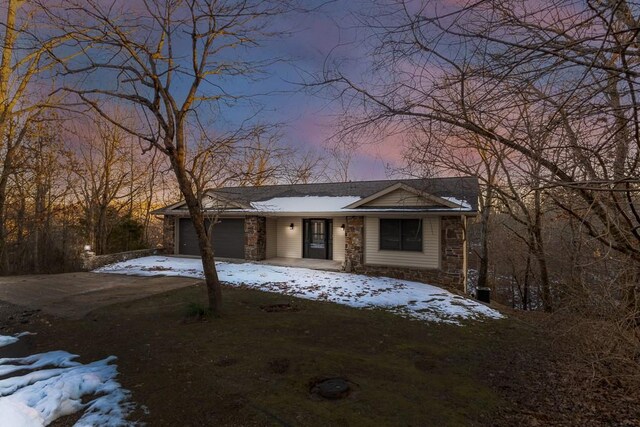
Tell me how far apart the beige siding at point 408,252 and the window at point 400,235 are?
167 millimetres

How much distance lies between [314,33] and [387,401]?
4.30 metres

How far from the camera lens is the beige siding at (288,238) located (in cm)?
1727

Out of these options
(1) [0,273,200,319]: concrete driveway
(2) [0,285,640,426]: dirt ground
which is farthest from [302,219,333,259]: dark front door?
(2) [0,285,640,426]: dirt ground

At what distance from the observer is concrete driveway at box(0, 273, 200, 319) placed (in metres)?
8.41

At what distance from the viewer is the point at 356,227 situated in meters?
14.1

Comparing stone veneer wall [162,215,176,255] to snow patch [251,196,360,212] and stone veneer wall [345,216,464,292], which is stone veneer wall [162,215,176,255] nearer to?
snow patch [251,196,360,212]

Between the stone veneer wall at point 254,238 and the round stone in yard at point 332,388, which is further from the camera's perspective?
the stone veneer wall at point 254,238

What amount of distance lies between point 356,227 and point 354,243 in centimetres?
69

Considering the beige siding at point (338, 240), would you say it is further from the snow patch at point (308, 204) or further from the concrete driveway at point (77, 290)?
the concrete driveway at point (77, 290)

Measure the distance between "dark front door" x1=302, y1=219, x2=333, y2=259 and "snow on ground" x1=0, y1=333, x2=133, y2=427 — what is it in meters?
12.2

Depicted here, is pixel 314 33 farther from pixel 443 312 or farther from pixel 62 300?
pixel 62 300

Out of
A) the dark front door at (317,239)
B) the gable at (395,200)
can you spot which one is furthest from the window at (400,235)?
the dark front door at (317,239)

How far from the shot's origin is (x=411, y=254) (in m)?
13.1

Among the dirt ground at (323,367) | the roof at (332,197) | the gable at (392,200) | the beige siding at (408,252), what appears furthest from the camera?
the gable at (392,200)
